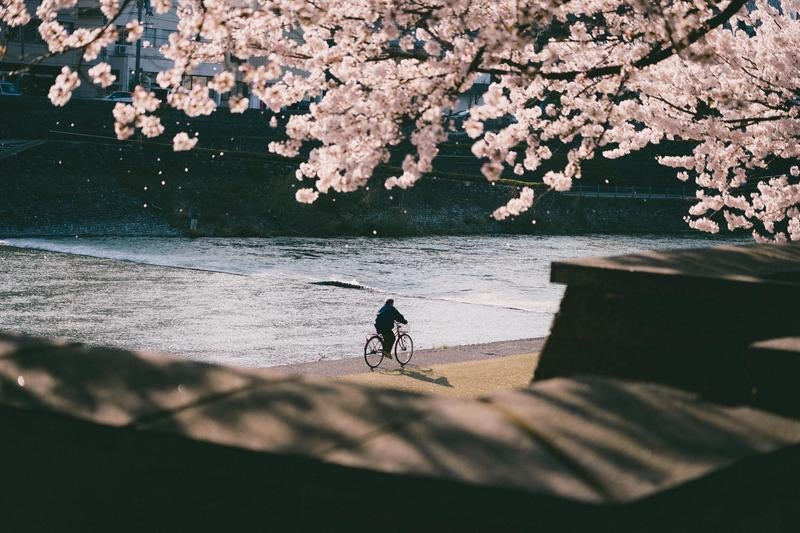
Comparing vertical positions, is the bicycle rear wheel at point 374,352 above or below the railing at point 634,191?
below

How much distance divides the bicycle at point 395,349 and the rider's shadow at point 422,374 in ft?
1.79

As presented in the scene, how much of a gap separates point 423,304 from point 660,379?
3404cm

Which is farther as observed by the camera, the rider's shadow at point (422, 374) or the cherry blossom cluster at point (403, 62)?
the rider's shadow at point (422, 374)

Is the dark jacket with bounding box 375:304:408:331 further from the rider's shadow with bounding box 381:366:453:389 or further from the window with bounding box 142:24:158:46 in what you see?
the window with bounding box 142:24:158:46

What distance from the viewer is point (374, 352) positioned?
930 inches

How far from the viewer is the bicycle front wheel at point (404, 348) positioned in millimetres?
24542

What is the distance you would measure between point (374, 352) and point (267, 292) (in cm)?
1780

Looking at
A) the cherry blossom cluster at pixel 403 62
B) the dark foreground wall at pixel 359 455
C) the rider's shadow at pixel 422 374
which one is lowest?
the rider's shadow at pixel 422 374

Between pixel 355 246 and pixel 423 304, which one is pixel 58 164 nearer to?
pixel 355 246

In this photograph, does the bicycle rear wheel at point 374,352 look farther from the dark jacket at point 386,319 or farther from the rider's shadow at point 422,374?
the rider's shadow at point 422,374

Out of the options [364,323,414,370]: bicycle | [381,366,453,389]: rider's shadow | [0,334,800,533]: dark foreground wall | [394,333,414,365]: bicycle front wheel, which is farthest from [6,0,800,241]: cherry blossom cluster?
[394,333,414,365]: bicycle front wheel

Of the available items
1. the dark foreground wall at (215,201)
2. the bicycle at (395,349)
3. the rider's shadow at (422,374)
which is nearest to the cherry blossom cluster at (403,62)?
the rider's shadow at (422,374)

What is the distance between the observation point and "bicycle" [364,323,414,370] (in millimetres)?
23581

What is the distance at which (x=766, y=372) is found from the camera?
434 cm
